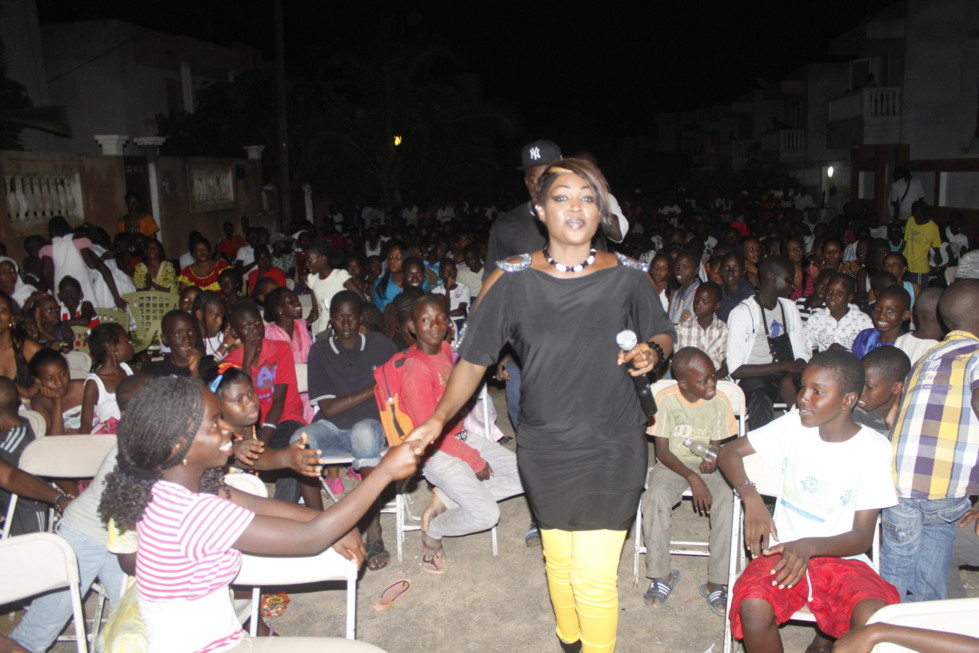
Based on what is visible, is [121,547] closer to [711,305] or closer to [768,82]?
[711,305]

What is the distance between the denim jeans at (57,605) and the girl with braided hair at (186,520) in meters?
1.12

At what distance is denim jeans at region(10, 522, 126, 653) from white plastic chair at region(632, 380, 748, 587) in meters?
2.54

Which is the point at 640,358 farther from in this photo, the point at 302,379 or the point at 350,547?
the point at 302,379

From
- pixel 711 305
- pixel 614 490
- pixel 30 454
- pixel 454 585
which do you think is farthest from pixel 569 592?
pixel 711 305

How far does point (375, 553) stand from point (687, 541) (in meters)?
1.81

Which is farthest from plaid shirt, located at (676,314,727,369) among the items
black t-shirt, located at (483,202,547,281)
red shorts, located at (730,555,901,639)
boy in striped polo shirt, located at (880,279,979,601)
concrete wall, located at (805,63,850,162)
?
concrete wall, located at (805,63,850,162)

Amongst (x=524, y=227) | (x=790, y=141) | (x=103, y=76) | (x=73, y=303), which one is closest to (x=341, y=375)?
(x=524, y=227)

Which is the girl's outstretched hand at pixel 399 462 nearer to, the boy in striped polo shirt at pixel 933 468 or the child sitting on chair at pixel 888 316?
the boy in striped polo shirt at pixel 933 468

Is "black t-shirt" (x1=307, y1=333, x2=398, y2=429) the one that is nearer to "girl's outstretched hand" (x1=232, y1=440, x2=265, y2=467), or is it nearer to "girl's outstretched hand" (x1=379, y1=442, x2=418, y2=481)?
"girl's outstretched hand" (x1=232, y1=440, x2=265, y2=467)

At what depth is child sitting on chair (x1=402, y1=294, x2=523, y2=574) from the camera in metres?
3.85

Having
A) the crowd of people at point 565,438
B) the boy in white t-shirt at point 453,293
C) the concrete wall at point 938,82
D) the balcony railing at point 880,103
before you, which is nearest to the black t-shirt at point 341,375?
the crowd of people at point 565,438

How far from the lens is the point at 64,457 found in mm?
3627

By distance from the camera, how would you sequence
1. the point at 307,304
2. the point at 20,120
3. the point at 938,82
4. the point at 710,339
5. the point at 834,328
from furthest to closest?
1. the point at 938,82
2. the point at 20,120
3. the point at 307,304
4. the point at 710,339
5. the point at 834,328

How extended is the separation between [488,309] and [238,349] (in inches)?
110
